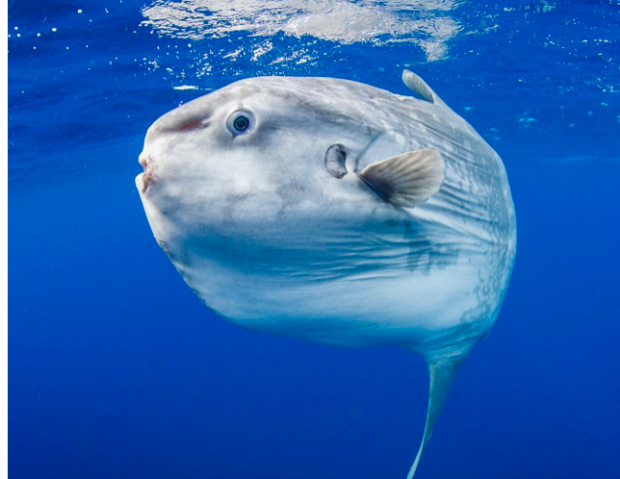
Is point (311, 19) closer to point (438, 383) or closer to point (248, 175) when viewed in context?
point (438, 383)

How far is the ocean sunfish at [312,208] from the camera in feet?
4.76

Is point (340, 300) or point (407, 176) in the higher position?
point (407, 176)

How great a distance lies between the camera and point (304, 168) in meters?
1.50

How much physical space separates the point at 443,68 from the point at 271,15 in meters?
5.28

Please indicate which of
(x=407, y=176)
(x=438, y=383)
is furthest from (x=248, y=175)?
(x=438, y=383)

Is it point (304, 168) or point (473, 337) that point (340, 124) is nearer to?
point (304, 168)

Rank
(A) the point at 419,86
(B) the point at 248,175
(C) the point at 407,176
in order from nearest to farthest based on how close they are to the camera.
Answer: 1. (B) the point at 248,175
2. (C) the point at 407,176
3. (A) the point at 419,86

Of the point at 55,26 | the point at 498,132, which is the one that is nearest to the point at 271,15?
the point at 55,26

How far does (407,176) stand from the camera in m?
1.56

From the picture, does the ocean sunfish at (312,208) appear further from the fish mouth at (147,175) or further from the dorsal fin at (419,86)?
the dorsal fin at (419,86)

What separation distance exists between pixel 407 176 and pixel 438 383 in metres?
1.69

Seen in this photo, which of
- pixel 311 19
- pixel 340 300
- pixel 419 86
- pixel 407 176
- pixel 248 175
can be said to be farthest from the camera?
pixel 311 19

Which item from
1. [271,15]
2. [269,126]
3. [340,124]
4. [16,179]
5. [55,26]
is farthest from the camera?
[16,179]

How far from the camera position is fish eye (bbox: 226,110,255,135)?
146 centimetres
